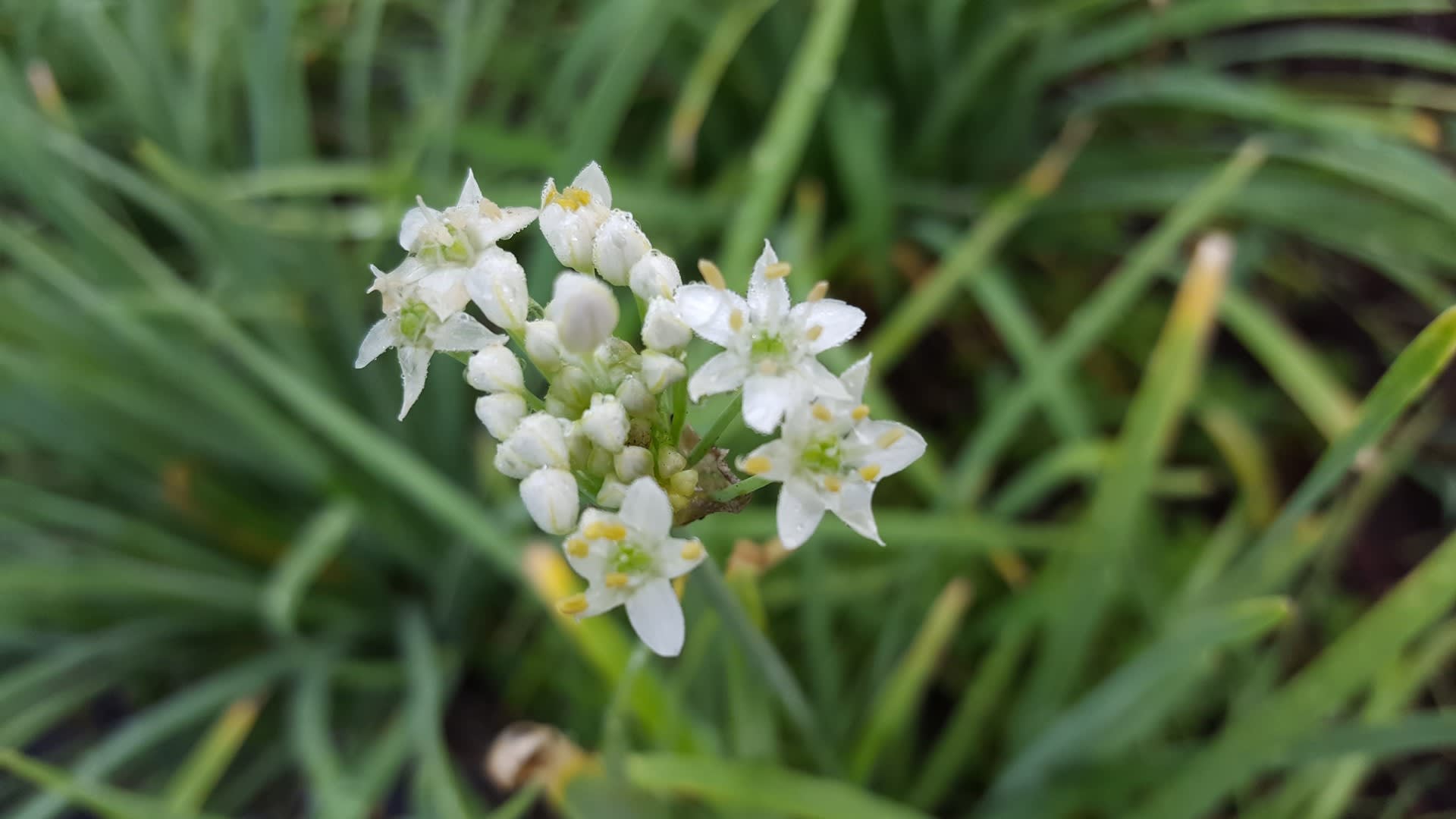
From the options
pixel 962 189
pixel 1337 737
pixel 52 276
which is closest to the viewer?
pixel 1337 737

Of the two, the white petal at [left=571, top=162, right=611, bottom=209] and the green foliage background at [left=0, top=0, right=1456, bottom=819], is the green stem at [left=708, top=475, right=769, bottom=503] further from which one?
the green foliage background at [left=0, top=0, right=1456, bottom=819]

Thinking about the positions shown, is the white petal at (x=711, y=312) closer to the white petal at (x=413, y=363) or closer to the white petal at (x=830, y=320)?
the white petal at (x=830, y=320)

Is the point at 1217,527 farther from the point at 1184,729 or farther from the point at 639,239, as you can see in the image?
the point at 639,239

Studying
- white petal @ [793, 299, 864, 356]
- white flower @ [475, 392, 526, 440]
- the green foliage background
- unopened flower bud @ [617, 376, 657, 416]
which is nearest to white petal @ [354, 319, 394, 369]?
white flower @ [475, 392, 526, 440]

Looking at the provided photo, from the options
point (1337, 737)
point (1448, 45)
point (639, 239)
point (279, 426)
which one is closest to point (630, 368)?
point (639, 239)

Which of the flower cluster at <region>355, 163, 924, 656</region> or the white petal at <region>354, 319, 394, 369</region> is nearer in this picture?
the flower cluster at <region>355, 163, 924, 656</region>

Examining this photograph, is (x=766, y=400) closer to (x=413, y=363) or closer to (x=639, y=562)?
(x=639, y=562)

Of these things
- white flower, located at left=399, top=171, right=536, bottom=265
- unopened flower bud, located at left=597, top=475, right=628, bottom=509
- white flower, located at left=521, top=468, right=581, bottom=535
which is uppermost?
white flower, located at left=399, top=171, right=536, bottom=265

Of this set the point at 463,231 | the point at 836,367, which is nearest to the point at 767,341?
the point at 463,231
